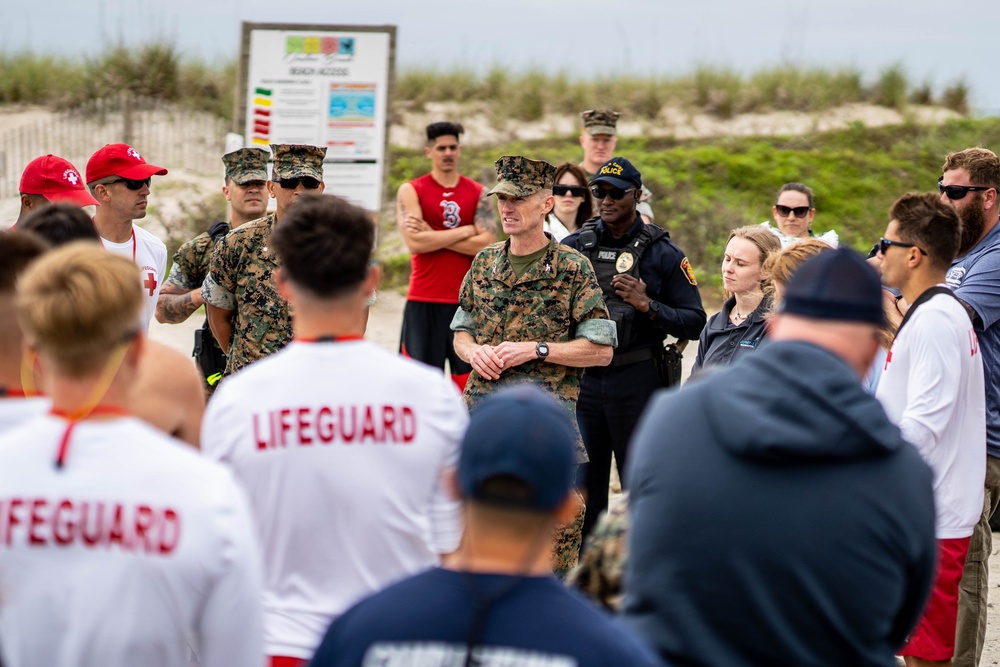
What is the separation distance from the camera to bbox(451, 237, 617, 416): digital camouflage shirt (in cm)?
518

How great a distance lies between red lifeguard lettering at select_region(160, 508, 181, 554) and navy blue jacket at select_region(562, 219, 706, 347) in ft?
14.1

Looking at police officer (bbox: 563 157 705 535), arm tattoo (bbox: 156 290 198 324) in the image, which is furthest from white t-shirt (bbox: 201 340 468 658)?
police officer (bbox: 563 157 705 535)

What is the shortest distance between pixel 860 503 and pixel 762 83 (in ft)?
66.1

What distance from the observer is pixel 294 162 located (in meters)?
5.40

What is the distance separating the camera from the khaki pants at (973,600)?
450 cm

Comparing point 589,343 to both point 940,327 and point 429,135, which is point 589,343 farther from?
point 429,135

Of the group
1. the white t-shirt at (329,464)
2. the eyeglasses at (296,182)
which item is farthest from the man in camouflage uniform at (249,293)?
the white t-shirt at (329,464)

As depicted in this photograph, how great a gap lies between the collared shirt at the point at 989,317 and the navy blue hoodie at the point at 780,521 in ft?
8.96

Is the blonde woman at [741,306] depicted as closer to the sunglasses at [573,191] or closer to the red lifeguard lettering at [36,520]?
the sunglasses at [573,191]

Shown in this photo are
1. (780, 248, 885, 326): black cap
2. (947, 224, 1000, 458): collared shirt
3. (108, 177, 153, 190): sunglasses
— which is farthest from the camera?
(108, 177, 153, 190): sunglasses

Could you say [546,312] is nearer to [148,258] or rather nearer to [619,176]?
[619,176]

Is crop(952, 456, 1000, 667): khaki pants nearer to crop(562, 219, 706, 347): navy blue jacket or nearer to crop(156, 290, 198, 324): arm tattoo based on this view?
crop(562, 219, 706, 347): navy blue jacket

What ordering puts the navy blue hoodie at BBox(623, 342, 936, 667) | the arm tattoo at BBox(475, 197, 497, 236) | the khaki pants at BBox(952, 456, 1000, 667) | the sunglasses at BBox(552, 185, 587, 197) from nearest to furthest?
the navy blue hoodie at BBox(623, 342, 936, 667) < the khaki pants at BBox(952, 456, 1000, 667) < the sunglasses at BBox(552, 185, 587, 197) < the arm tattoo at BBox(475, 197, 497, 236)

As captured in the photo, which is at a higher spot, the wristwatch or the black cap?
the black cap
